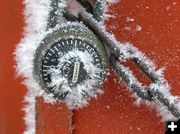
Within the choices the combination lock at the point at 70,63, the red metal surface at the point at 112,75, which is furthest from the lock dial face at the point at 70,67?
the red metal surface at the point at 112,75

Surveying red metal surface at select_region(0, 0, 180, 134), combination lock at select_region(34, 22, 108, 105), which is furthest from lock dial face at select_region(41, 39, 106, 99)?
red metal surface at select_region(0, 0, 180, 134)

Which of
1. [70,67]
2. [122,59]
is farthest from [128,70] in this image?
[70,67]

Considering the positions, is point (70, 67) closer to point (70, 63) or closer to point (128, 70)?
point (70, 63)

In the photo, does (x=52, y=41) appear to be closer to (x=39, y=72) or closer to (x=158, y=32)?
(x=39, y=72)

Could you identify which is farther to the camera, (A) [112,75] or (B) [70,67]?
(A) [112,75]

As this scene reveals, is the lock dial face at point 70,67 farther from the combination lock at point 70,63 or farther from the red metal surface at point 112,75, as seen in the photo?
the red metal surface at point 112,75
